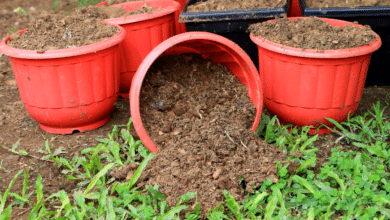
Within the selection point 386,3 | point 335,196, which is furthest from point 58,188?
point 386,3

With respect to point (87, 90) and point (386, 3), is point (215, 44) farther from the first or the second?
point (386, 3)

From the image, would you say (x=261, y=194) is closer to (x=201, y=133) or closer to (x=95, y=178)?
(x=201, y=133)

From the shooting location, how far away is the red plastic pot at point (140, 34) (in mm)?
2562

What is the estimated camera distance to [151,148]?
199cm

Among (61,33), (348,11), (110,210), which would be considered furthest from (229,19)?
(110,210)

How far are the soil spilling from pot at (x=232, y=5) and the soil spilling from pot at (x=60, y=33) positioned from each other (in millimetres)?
631

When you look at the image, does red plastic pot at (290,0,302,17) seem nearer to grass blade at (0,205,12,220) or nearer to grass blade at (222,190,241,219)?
grass blade at (222,190,241,219)

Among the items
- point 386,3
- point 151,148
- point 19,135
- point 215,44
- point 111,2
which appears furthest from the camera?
point 111,2

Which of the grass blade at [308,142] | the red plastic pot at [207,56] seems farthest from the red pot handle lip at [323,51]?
the grass blade at [308,142]

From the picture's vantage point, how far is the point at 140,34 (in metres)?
2.63

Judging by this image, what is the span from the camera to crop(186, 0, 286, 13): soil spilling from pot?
101 inches

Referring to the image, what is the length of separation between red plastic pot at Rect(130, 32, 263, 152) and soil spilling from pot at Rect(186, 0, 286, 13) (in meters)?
0.45

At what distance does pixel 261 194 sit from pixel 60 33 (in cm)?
157

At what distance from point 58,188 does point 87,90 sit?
638 mm
